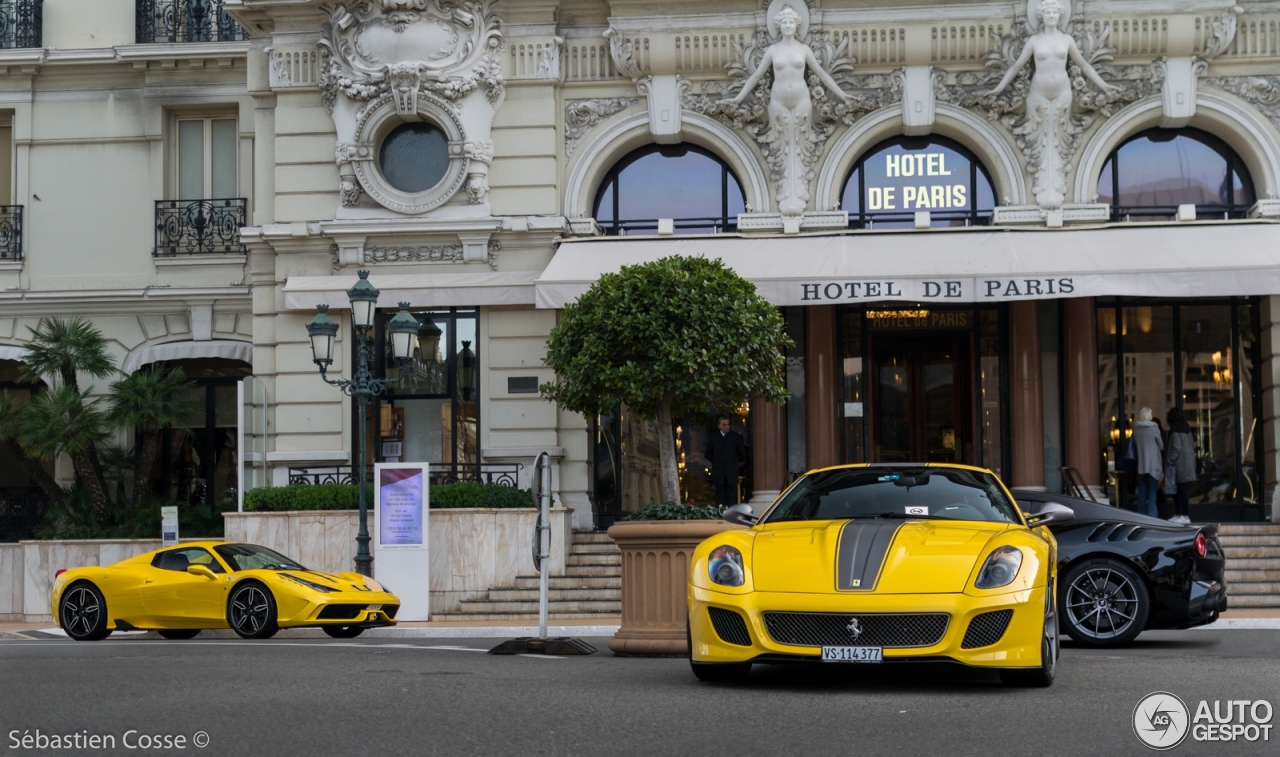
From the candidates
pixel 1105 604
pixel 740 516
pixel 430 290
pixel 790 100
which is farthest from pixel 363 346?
pixel 740 516

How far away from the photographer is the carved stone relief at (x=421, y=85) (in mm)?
23125

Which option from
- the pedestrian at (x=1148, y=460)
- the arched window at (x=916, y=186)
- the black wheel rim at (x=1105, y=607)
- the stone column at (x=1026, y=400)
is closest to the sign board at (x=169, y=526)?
the arched window at (x=916, y=186)

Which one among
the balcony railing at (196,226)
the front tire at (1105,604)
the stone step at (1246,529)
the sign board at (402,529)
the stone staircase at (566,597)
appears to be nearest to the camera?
the front tire at (1105,604)

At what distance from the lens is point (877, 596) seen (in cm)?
856

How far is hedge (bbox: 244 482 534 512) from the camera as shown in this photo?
69.0 feet

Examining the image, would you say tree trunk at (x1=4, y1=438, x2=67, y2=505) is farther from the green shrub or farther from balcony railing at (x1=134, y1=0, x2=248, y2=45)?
the green shrub

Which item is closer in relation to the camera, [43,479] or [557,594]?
[557,594]

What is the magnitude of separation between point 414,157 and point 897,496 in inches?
590

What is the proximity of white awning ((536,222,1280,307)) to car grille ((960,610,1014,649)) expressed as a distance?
12.5 meters

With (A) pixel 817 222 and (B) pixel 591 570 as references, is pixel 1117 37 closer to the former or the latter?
(A) pixel 817 222

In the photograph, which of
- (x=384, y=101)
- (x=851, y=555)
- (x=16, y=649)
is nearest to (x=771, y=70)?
(x=384, y=101)

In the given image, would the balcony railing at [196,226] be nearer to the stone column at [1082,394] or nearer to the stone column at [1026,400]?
the stone column at [1026,400]

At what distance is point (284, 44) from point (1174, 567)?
1596cm

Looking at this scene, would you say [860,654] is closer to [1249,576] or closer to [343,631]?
[343,631]
